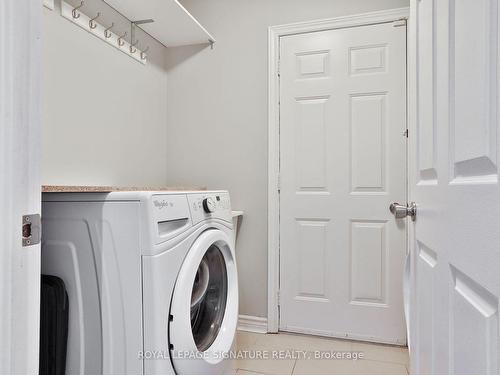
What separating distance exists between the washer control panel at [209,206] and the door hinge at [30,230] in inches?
27.2

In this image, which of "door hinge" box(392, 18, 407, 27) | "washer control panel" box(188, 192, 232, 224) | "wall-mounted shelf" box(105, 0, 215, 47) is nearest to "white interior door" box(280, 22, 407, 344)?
"door hinge" box(392, 18, 407, 27)

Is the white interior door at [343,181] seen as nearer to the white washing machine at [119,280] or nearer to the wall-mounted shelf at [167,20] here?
the wall-mounted shelf at [167,20]

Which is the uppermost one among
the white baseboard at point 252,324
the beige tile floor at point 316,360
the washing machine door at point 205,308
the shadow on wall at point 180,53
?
the shadow on wall at point 180,53

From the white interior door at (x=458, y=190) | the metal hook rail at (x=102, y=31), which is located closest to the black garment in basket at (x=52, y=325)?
the white interior door at (x=458, y=190)

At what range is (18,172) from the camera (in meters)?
0.60

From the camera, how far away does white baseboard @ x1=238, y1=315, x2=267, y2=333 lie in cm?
232

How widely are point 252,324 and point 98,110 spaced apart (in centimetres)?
167

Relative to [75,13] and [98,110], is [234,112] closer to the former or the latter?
[98,110]

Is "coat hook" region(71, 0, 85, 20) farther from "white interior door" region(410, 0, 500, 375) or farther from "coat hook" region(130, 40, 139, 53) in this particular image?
"white interior door" region(410, 0, 500, 375)

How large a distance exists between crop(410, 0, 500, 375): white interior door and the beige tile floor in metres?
0.99

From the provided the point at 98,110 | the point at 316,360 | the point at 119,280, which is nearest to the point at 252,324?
the point at 316,360

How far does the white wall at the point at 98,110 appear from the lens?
1.59 m

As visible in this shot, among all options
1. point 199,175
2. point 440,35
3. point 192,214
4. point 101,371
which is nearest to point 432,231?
point 440,35

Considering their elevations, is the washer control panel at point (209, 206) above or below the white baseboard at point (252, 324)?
above
